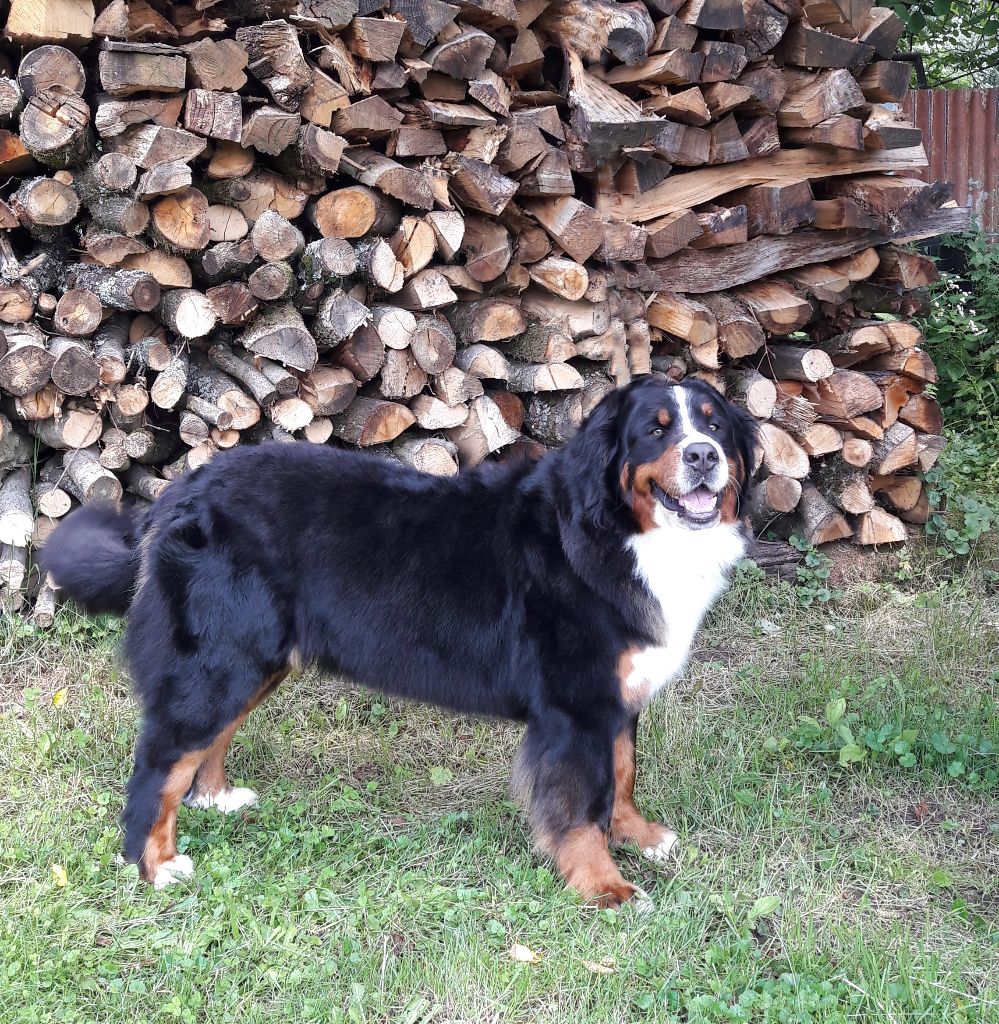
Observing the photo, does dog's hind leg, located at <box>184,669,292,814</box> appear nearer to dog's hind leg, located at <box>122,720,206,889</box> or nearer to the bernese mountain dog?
the bernese mountain dog

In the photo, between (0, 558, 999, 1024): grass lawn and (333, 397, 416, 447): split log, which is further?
(333, 397, 416, 447): split log

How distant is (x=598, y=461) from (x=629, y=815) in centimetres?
117

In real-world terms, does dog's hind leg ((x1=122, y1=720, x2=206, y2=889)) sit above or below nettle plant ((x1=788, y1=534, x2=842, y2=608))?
above

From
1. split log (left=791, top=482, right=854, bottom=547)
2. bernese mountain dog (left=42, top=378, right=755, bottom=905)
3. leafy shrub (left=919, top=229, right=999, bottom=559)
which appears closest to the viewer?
bernese mountain dog (left=42, top=378, right=755, bottom=905)

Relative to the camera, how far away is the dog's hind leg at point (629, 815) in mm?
3482

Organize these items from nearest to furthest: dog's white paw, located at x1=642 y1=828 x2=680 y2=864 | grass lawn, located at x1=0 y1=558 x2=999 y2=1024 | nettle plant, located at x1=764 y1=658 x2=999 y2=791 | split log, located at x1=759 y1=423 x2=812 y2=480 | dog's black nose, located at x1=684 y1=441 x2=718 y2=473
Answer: grass lawn, located at x1=0 y1=558 x2=999 y2=1024 → dog's black nose, located at x1=684 y1=441 x2=718 y2=473 → dog's white paw, located at x1=642 y1=828 x2=680 y2=864 → nettle plant, located at x1=764 y1=658 x2=999 y2=791 → split log, located at x1=759 y1=423 x2=812 y2=480

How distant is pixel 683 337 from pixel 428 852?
2.72 m

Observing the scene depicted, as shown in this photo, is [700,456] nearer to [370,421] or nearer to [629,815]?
[629,815]

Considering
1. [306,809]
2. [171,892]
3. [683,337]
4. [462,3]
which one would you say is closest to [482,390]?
[683,337]

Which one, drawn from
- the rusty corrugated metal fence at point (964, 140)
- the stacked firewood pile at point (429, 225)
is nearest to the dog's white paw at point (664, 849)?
the stacked firewood pile at point (429, 225)

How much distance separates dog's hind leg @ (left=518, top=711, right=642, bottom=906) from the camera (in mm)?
3180

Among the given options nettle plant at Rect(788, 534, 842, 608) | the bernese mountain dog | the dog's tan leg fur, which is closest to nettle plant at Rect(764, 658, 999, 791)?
the bernese mountain dog

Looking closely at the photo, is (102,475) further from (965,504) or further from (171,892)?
(965,504)

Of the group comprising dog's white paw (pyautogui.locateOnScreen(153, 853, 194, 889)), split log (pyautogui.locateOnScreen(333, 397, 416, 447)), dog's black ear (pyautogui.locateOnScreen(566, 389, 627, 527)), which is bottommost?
dog's white paw (pyautogui.locateOnScreen(153, 853, 194, 889))
